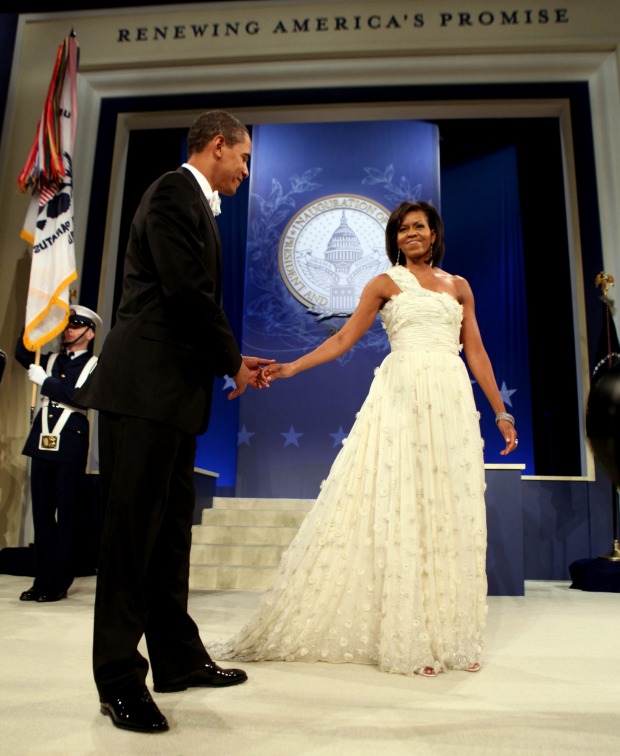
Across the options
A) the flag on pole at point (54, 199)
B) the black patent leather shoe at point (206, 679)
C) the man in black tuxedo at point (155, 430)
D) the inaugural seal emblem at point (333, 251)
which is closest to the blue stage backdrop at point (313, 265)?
the inaugural seal emblem at point (333, 251)

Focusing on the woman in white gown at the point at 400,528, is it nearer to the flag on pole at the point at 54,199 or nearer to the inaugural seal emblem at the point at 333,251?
the flag on pole at the point at 54,199

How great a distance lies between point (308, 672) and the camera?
2027 mm

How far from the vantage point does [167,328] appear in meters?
1.64

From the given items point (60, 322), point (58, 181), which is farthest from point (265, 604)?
point (58, 181)

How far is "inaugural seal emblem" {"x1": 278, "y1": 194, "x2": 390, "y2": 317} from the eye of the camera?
21.3 ft

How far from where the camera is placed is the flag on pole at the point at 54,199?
4836 millimetres

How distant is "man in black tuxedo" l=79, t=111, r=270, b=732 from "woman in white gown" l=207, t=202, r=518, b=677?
52 cm

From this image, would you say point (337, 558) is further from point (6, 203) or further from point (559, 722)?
point (6, 203)

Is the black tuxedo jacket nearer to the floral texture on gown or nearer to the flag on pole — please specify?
the floral texture on gown

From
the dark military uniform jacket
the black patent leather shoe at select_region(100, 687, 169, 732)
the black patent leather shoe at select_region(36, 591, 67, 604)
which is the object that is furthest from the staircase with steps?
the black patent leather shoe at select_region(100, 687, 169, 732)

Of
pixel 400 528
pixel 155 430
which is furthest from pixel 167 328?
pixel 400 528

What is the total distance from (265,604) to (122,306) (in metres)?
1.12

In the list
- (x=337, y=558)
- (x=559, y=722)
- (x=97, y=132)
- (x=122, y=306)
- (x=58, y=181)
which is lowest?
(x=559, y=722)

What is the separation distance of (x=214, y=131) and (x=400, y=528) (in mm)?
1327
